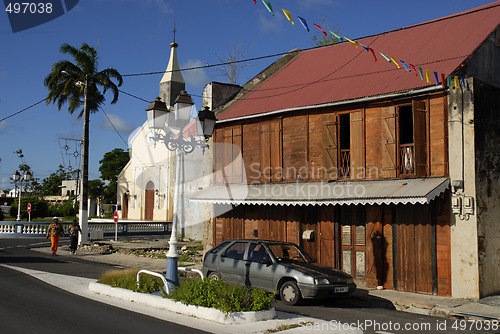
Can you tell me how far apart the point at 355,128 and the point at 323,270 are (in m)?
5.72

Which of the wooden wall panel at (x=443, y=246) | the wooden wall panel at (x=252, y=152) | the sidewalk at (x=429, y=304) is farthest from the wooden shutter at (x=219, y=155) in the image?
the wooden wall panel at (x=443, y=246)

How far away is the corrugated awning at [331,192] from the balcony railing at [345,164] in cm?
37

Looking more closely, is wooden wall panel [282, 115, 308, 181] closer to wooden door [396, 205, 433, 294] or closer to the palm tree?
wooden door [396, 205, 433, 294]

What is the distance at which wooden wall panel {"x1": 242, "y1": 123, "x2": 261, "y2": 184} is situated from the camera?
19.0 metres

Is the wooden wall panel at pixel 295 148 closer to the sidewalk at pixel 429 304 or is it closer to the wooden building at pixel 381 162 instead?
the wooden building at pixel 381 162

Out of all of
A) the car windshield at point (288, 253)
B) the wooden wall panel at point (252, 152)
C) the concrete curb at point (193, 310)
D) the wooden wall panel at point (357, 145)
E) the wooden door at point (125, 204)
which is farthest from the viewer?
→ the wooden door at point (125, 204)

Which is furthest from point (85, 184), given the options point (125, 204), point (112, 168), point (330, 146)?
point (112, 168)

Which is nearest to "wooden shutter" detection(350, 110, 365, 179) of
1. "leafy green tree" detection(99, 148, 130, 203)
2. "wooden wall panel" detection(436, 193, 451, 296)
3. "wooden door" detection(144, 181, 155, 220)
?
"wooden wall panel" detection(436, 193, 451, 296)

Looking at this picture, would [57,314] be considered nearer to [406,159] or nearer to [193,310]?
[193,310]

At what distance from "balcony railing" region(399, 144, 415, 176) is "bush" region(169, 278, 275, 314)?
6.93m

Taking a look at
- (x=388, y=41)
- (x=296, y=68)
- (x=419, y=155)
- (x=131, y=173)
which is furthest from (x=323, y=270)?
(x=131, y=173)

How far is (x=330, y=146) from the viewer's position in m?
16.2

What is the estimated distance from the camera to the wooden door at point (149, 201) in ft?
165

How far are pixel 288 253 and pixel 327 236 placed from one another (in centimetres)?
363
